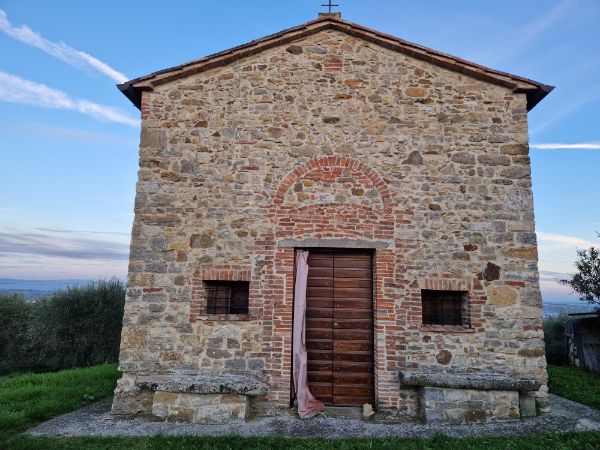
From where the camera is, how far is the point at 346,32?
296 inches

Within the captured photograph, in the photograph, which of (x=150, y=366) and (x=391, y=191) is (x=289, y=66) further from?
(x=150, y=366)

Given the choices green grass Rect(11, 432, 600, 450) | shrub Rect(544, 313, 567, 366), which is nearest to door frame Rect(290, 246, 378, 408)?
green grass Rect(11, 432, 600, 450)

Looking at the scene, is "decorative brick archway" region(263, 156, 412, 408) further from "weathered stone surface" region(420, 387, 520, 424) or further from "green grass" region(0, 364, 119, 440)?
"green grass" region(0, 364, 119, 440)

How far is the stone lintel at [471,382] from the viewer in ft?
19.9

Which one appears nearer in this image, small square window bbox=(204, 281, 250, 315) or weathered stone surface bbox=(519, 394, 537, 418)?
weathered stone surface bbox=(519, 394, 537, 418)

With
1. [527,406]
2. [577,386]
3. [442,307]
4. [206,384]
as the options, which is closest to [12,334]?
[206,384]

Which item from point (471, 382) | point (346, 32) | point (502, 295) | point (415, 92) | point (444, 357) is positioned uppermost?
point (346, 32)

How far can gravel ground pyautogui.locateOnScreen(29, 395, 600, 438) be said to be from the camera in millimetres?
5578

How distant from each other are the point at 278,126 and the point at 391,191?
2410 millimetres

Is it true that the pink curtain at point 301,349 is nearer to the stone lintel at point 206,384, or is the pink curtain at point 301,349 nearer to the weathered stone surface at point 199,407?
the stone lintel at point 206,384

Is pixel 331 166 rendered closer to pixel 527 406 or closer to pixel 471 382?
pixel 471 382

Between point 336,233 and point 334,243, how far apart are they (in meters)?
0.19

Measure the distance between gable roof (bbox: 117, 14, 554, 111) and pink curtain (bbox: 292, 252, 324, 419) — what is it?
4.01 metres

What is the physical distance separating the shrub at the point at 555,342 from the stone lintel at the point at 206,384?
13.0 meters
